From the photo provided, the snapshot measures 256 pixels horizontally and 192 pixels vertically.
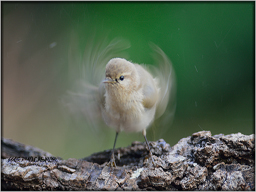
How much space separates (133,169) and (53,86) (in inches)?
72.5

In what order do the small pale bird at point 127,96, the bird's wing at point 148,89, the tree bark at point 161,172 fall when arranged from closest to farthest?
1. the tree bark at point 161,172
2. the small pale bird at point 127,96
3. the bird's wing at point 148,89

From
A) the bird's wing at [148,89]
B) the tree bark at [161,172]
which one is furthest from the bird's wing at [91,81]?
the tree bark at [161,172]

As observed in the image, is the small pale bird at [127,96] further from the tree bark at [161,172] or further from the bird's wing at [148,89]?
the tree bark at [161,172]

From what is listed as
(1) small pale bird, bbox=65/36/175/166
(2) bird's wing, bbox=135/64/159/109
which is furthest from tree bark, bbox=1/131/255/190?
(2) bird's wing, bbox=135/64/159/109

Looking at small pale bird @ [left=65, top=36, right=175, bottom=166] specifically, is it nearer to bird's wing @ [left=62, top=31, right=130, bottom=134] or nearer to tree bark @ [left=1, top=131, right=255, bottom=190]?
bird's wing @ [left=62, top=31, right=130, bottom=134]

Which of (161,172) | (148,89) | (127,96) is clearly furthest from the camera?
(148,89)

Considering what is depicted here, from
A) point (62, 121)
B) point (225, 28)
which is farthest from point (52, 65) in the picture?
point (225, 28)

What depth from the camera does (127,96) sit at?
75.7 inches

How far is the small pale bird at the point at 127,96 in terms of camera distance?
1.88 m

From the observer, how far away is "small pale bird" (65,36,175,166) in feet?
6.18

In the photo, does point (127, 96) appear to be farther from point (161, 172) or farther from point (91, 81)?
point (161, 172)

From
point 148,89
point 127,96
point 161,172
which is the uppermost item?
point 148,89

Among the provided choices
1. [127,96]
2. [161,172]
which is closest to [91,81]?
[127,96]

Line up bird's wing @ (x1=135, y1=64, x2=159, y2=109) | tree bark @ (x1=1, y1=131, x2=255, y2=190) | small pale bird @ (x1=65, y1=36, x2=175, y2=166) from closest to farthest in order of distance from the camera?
tree bark @ (x1=1, y1=131, x2=255, y2=190), small pale bird @ (x1=65, y1=36, x2=175, y2=166), bird's wing @ (x1=135, y1=64, x2=159, y2=109)
